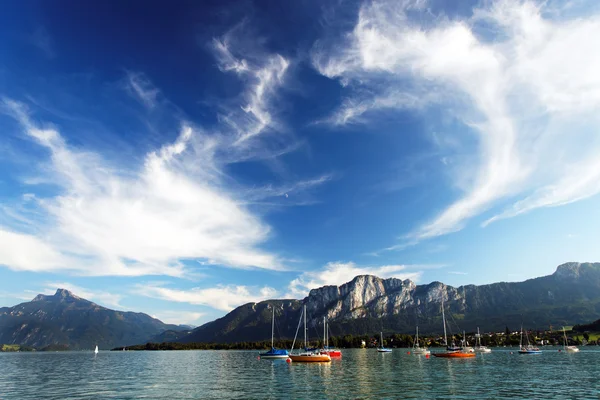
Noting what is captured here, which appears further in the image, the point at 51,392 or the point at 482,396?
the point at 51,392

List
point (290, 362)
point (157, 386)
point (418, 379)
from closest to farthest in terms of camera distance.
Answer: point (157, 386) < point (418, 379) < point (290, 362)

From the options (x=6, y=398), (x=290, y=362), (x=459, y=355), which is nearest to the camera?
(x=6, y=398)

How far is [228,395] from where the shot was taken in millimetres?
64062

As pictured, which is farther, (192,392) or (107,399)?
(192,392)

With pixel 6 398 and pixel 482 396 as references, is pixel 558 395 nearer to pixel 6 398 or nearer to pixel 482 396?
pixel 482 396

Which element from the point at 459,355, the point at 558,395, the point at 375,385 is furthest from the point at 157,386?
the point at 459,355

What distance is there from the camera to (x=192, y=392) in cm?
6919

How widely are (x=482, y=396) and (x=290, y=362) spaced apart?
107 m

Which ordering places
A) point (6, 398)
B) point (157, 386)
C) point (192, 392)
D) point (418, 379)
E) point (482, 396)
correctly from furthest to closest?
1. point (418, 379)
2. point (157, 386)
3. point (192, 392)
4. point (6, 398)
5. point (482, 396)

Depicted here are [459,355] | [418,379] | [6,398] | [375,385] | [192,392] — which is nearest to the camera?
[6,398]

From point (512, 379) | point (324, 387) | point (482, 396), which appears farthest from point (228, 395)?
point (512, 379)

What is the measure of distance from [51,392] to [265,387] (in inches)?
1615

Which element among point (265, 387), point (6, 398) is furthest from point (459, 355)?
point (6, 398)

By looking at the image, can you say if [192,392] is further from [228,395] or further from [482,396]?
[482,396]
